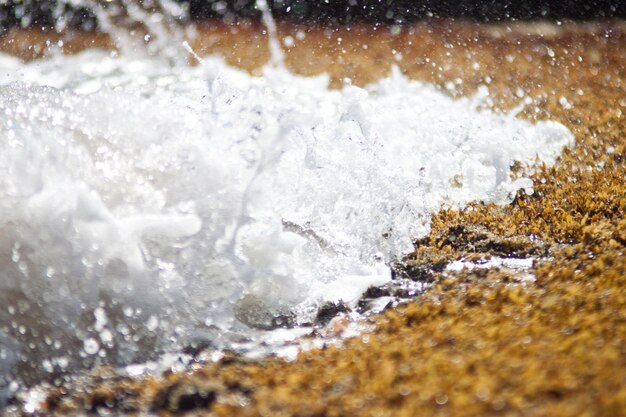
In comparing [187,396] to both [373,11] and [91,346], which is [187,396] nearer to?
[91,346]

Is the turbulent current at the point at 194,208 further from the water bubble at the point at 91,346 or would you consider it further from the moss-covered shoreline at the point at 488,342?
the moss-covered shoreline at the point at 488,342

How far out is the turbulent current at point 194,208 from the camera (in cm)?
175

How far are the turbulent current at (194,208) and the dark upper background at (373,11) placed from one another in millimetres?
2649

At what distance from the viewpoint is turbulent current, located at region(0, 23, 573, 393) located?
175 cm

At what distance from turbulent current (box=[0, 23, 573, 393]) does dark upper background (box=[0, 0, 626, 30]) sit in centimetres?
265

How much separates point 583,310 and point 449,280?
1.94 feet

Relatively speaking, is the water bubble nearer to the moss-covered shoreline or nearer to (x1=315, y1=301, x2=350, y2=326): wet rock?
the moss-covered shoreline

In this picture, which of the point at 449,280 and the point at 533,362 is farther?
the point at 449,280

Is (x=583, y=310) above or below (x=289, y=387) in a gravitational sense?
above

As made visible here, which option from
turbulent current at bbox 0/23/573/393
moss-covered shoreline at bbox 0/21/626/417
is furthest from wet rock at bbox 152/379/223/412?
turbulent current at bbox 0/23/573/393

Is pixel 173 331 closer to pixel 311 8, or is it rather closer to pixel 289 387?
pixel 289 387

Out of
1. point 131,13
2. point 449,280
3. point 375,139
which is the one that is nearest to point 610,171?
point 375,139

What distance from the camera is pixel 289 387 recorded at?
1.28 metres

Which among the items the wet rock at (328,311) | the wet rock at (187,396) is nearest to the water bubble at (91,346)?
the wet rock at (187,396)
